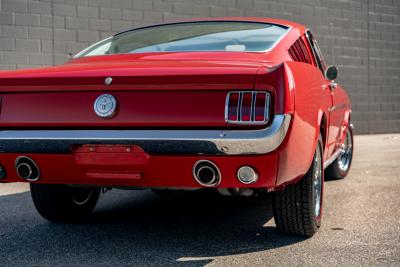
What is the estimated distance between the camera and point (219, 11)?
10461 millimetres

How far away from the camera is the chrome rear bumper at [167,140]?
3105 mm

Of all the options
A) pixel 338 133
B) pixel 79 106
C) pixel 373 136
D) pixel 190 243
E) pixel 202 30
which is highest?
pixel 202 30

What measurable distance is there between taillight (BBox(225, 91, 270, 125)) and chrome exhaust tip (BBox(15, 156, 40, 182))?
3.66ft

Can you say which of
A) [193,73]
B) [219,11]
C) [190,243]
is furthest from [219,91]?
[219,11]

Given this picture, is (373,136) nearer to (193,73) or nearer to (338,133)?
(338,133)

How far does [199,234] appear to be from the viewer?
4.06 meters

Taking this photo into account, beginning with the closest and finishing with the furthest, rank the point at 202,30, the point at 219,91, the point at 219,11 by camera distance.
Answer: the point at 219,91
the point at 202,30
the point at 219,11

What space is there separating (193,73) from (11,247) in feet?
5.21

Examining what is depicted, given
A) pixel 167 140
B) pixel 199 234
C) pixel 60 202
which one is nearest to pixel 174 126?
pixel 167 140

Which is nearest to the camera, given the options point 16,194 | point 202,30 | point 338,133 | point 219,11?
point 202,30

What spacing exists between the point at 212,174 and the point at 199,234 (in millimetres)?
984

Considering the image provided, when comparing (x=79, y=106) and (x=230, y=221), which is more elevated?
(x=79, y=106)

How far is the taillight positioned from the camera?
10.3 feet

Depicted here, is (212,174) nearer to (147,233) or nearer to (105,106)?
(105,106)
